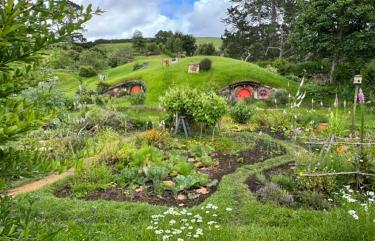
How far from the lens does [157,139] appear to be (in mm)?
10984

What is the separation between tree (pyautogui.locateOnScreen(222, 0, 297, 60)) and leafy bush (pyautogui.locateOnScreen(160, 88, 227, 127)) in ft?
112

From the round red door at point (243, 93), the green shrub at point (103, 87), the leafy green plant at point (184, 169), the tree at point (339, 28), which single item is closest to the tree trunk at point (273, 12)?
the tree at point (339, 28)

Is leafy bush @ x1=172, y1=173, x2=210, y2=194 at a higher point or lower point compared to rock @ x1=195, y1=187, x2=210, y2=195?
higher

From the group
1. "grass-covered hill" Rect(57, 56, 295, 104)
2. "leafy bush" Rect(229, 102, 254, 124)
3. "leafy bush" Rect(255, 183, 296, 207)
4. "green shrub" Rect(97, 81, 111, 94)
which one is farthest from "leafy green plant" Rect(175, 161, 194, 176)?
"green shrub" Rect(97, 81, 111, 94)

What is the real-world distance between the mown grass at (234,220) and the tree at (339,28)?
1884 centimetres

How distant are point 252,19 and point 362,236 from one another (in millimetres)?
45494

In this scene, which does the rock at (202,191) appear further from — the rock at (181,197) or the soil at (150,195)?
the rock at (181,197)

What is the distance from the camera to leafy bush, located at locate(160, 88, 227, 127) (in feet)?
38.1

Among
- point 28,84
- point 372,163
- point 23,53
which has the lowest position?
point 372,163

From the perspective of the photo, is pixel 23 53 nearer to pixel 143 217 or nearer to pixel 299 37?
pixel 143 217

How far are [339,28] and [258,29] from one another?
82.7ft

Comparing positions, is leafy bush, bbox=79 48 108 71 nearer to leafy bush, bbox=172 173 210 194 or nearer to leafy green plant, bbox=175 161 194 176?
leafy green plant, bbox=175 161 194 176

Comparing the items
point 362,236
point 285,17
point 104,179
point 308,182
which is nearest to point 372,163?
point 308,182

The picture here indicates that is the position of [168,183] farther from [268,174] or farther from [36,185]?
[36,185]
